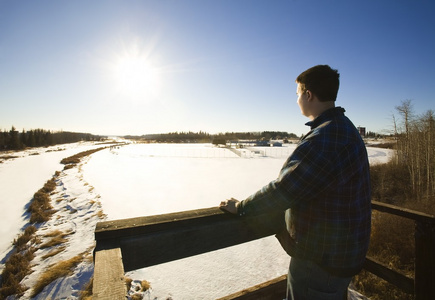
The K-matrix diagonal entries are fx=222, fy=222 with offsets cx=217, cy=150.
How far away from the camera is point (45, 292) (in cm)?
651

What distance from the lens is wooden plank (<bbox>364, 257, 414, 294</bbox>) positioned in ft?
6.44

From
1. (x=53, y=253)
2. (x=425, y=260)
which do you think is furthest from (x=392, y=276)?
(x=53, y=253)

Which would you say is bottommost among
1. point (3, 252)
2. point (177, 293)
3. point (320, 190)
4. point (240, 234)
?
point (3, 252)

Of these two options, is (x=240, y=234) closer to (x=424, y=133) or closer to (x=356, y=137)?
(x=356, y=137)

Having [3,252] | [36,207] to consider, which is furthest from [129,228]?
[36,207]

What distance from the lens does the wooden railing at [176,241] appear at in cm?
96

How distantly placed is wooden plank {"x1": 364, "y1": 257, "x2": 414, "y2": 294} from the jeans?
3.68ft

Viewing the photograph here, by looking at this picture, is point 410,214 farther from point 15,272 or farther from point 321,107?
point 15,272

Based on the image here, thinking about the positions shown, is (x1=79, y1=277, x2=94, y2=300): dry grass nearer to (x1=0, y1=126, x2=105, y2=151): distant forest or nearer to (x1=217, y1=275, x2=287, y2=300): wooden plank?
(x1=217, y1=275, x2=287, y2=300): wooden plank

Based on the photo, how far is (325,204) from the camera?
1226 millimetres

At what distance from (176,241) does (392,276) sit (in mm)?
2090

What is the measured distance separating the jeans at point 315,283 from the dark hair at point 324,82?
1039mm

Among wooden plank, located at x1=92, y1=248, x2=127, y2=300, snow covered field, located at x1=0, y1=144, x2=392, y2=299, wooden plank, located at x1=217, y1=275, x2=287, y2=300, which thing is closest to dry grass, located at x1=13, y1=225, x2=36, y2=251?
snow covered field, located at x1=0, y1=144, x2=392, y2=299

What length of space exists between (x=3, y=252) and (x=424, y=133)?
28.8 m
